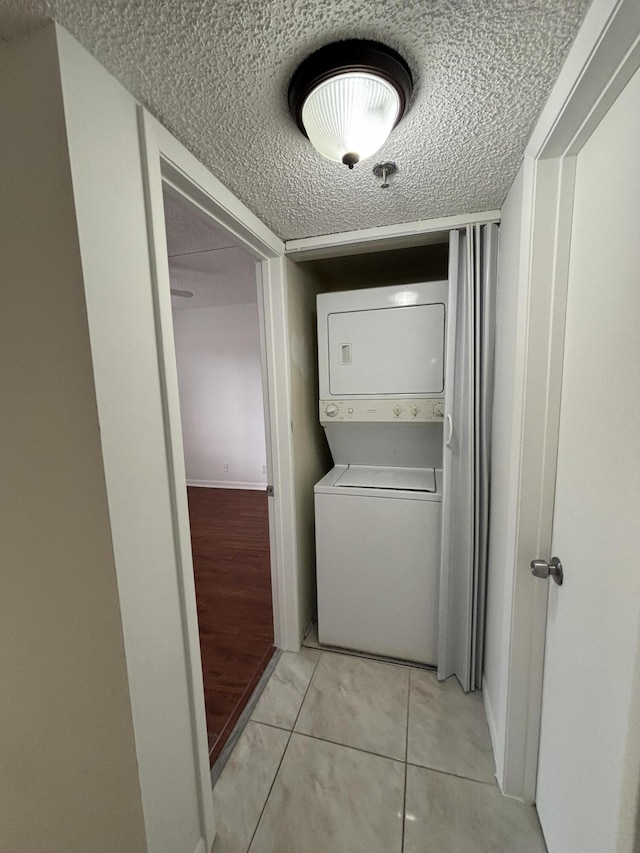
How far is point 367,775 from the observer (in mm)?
1231

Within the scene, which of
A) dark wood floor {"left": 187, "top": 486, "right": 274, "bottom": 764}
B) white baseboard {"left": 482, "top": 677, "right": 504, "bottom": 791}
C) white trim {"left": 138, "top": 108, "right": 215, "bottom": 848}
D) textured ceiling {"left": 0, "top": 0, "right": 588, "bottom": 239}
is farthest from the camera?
dark wood floor {"left": 187, "top": 486, "right": 274, "bottom": 764}

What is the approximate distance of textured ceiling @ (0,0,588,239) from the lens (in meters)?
0.60

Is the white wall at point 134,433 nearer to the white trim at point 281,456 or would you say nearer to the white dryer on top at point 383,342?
the white trim at point 281,456

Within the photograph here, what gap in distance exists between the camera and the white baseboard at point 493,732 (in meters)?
1.19

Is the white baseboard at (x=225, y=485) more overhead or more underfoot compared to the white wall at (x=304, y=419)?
more underfoot

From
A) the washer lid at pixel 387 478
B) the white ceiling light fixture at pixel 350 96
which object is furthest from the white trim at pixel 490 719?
the white ceiling light fixture at pixel 350 96

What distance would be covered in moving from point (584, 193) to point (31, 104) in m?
1.26

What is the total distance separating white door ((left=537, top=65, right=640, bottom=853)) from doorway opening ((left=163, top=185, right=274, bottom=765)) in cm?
114

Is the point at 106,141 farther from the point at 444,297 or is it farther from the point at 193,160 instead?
the point at 444,297

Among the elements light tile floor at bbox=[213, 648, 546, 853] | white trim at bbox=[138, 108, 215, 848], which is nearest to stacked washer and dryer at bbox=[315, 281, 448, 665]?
light tile floor at bbox=[213, 648, 546, 853]

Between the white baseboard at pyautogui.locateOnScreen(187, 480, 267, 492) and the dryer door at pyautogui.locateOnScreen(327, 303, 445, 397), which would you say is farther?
the white baseboard at pyautogui.locateOnScreen(187, 480, 267, 492)

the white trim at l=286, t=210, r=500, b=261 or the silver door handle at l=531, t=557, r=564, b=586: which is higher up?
the white trim at l=286, t=210, r=500, b=261

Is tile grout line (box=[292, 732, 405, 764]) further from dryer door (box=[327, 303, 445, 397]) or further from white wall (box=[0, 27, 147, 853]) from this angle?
dryer door (box=[327, 303, 445, 397])

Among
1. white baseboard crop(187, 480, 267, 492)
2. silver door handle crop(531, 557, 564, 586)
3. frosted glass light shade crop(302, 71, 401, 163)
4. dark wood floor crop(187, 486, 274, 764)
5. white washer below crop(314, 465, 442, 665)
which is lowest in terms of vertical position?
dark wood floor crop(187, 486, 274, 764)
